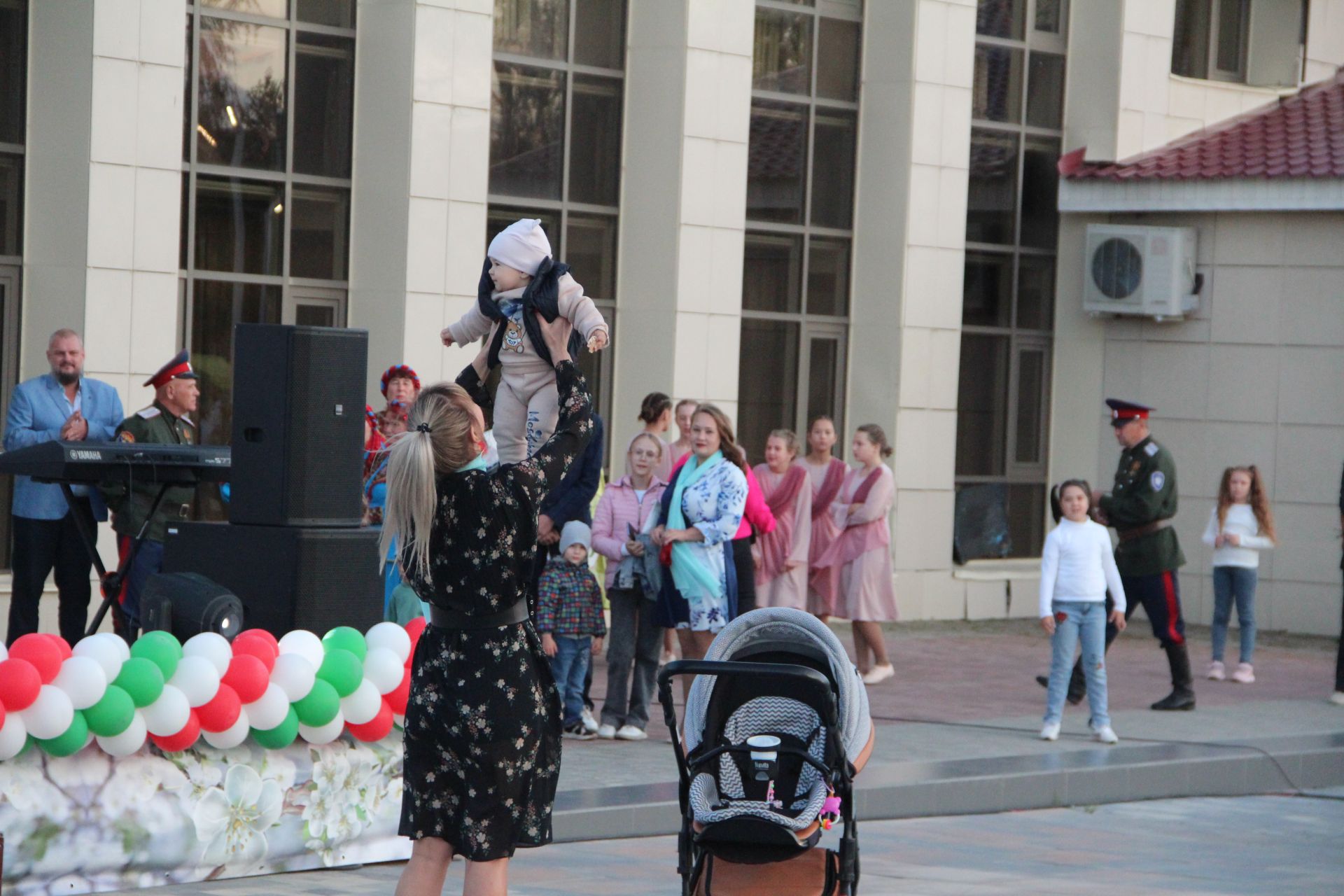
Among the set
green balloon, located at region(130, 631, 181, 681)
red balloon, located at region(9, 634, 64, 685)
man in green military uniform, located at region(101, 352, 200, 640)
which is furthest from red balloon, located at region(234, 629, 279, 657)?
man in green military uniform, located at region(101, 352, 200, 640)

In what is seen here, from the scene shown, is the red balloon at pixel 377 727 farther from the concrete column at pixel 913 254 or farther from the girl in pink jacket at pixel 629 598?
the concrete column at pixel 913 254

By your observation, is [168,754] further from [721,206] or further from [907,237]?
[907,237]

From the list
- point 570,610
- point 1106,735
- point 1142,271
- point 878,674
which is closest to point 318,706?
point 570,610

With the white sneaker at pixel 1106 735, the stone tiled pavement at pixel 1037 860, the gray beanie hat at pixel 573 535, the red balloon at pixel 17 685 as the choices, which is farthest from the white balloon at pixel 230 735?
the white sneaker at pixel 1106 735

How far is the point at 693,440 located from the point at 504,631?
4.98 metres

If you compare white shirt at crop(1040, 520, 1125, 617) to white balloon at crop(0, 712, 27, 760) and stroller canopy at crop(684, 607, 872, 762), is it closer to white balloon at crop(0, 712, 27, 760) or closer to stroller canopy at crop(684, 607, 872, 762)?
stroller canopy at crop(684, 607, 872, 762)

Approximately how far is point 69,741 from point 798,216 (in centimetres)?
1227

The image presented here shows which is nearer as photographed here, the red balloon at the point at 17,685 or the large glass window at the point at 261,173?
the red balloon at the point at 17,685

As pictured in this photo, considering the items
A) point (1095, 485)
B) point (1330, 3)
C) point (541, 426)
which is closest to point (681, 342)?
point (1095, 485)

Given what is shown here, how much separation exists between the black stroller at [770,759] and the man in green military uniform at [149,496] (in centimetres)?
461

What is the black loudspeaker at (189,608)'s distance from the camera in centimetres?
764

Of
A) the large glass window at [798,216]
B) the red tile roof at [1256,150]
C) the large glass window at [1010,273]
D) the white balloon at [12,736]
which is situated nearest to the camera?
the white balloon at [12,736]

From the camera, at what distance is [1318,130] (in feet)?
63.0

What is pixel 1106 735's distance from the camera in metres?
11.1
